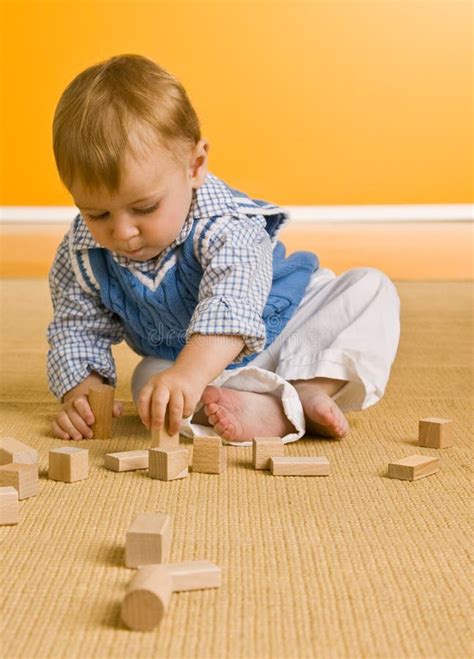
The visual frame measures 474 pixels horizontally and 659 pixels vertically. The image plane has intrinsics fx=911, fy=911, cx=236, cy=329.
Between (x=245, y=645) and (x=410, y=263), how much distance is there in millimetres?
2662

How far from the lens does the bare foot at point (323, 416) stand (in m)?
1.09

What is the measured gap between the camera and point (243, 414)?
3.62 ft

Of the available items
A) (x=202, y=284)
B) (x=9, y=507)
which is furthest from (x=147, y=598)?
(x=202, y=284)

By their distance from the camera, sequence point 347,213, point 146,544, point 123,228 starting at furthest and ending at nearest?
point 347,213
point 123,228
point 146,544

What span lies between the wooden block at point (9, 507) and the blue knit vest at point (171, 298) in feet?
1.49

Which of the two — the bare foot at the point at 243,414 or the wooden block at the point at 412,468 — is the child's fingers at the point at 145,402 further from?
the wooden block at the point at 412,468

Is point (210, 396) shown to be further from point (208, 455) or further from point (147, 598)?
point (147, 598)

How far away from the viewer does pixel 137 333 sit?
1.27 m

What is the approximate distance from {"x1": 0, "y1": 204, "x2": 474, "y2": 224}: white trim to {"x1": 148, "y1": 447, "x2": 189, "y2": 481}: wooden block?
4.36 metres

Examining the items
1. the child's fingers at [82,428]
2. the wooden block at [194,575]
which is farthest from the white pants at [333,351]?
the wooden block at [194,575]

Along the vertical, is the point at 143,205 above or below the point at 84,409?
above

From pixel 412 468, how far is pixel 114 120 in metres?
0.51

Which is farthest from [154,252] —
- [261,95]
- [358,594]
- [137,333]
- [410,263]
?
[261,95]

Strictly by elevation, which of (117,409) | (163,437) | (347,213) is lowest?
(347,213)
